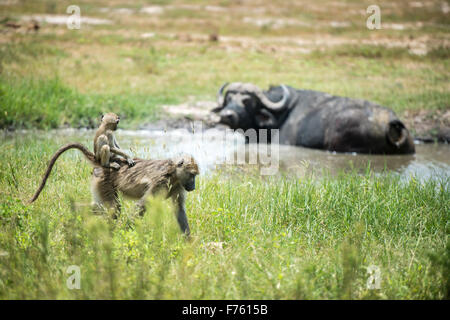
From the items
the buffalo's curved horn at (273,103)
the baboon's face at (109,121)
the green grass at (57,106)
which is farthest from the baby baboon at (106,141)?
the buffalo's curved horn at (273,103)

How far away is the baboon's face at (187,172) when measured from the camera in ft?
12.3

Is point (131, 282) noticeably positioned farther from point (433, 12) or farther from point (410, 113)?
point (433, 12)

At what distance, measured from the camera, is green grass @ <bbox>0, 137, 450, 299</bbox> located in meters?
3.17

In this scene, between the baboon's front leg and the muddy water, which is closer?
the baboon's front leg

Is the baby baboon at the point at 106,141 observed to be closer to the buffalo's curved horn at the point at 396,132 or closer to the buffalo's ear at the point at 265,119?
the buffalo's curved horn at the point at 396,132

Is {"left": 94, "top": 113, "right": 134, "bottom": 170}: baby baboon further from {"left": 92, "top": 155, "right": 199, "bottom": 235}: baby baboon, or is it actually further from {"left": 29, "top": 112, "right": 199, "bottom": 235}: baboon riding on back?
{"left": 92, "top": 155, "right": 199, "bottom": 235}: baby baboon

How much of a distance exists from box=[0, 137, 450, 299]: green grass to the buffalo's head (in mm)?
6217

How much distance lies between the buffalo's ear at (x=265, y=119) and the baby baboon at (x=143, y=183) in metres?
8.37

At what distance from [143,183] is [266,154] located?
659 centimetres

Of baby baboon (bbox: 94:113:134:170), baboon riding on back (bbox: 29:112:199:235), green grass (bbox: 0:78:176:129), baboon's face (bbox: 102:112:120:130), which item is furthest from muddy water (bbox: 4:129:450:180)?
baboon's face (bbox: 102:112:120:130)

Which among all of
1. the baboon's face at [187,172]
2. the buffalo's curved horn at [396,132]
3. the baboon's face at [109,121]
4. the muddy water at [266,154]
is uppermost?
the baboon's face at [109,121]

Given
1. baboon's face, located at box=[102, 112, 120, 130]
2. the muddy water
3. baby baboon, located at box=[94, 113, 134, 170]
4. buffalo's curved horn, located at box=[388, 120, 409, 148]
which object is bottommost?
the muddy water

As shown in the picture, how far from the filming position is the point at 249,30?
1233 inches
